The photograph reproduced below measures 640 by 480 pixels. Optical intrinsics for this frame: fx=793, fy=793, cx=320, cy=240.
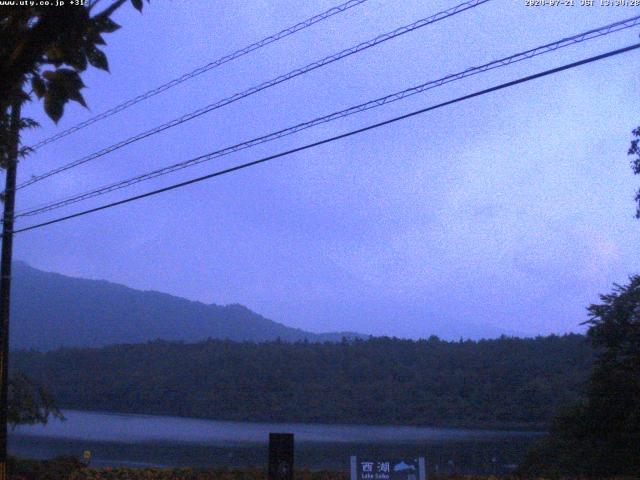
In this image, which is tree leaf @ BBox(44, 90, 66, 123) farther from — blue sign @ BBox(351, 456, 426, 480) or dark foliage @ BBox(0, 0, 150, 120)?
blue sign @ BBox(351, 456, 426, 480)

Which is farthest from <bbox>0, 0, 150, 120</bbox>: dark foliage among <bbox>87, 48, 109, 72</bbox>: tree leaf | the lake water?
the lake water

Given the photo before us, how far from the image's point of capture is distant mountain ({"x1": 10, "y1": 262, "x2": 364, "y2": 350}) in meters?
64.0

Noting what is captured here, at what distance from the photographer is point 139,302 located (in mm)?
79438

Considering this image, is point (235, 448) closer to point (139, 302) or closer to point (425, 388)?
point (425, 388)

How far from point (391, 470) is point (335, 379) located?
21.5 m

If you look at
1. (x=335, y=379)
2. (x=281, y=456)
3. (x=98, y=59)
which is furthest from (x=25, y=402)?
(x=335, y=379)

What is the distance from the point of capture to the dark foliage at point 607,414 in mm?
16641

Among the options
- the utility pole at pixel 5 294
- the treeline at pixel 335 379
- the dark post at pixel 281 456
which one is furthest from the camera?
the treeline at pixel 335 379

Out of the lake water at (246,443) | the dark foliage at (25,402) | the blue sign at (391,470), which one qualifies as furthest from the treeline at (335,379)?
the blue sign at (391,470)

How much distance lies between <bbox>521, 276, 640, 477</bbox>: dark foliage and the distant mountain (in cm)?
4218

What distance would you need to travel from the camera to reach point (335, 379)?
31.1 m

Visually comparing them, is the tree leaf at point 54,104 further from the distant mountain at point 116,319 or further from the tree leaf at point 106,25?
the distant mountain at point 116,319

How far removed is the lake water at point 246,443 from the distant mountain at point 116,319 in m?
32.5

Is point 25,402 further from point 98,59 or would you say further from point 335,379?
point 335,379
